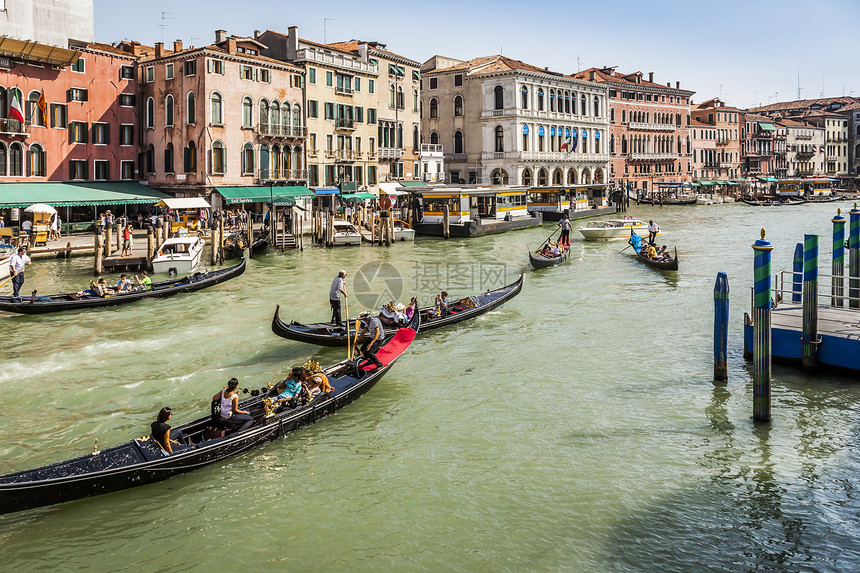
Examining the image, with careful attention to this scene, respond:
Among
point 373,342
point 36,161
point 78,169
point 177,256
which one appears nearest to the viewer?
point 373,342

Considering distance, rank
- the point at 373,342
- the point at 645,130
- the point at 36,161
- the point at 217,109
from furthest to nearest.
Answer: the point at 645,130 < the point at 217,109 < the point at 36,161 < the point at 373,342

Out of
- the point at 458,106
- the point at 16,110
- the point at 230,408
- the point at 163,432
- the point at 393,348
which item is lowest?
the point at 163,432

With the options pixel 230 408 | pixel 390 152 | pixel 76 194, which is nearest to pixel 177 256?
pixel 76 194

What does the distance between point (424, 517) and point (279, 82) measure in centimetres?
3066

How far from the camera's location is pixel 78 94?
3061cm

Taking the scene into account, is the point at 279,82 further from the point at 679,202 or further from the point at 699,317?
the point at 679,202

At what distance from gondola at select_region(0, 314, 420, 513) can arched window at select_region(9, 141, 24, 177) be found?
929 inches

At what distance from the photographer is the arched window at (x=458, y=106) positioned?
173 feet

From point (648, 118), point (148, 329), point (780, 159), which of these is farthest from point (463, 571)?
point (780, 159)

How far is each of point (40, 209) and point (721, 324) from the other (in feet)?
77.5

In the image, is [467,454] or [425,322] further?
[425,322]

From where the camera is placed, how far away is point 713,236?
36875mm

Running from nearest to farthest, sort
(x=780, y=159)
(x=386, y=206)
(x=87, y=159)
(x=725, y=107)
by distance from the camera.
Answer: (x=87, y=159) → (x=386, y=206) → (x=725, y=107) → (x=780, y=159)

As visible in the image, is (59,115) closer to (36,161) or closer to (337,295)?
(36,161)
